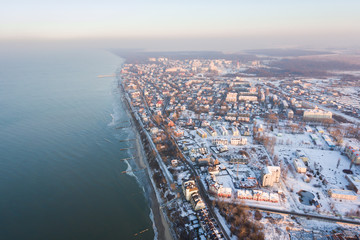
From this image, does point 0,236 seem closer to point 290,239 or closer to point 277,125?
point 290,239

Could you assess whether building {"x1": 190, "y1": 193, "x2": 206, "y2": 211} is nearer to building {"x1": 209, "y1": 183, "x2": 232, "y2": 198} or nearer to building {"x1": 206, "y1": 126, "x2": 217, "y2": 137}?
building {"x1": 209, "y1": 183, "x2": 232, "y2": 198}

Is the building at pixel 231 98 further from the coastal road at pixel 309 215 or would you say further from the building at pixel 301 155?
the coastal road at pixel 309 215

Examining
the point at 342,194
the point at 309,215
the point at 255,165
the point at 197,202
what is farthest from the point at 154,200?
the point at 342,194

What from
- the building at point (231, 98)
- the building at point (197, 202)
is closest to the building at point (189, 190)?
the building at point (197, 202)

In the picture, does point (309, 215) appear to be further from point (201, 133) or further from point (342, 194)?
point (201, 133)

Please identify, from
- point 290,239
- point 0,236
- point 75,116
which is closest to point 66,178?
point 0,236
